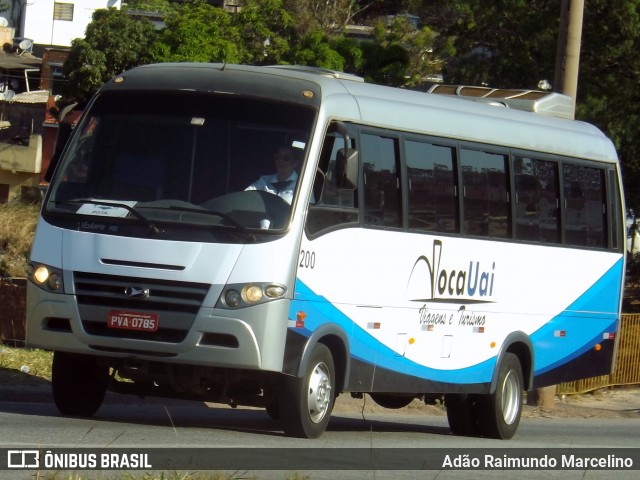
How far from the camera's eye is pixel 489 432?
13555 mm

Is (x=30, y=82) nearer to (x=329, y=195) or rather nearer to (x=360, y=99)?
(x=360, y=99)

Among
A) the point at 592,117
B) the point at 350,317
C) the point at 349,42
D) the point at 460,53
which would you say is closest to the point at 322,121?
the point at 350,317

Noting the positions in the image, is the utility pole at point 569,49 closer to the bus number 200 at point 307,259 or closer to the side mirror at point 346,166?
the side mirror at point 346,166

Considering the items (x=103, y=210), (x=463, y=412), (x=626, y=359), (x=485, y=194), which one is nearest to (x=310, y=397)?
(x=103, y=210)

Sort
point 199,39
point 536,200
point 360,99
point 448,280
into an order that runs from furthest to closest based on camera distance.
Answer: point 199,39
point 536,200
point 448,280
point 360,99

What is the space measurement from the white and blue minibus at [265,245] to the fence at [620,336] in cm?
1125

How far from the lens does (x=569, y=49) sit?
19250 mm

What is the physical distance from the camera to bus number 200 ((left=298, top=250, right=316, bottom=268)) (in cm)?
1009

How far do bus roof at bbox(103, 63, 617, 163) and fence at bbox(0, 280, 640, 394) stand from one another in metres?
10.2

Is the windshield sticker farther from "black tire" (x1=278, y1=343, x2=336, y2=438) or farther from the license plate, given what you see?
"black tire" (x1=278, y1=343, x2=336, y2=438)

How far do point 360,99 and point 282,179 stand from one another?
142 cm

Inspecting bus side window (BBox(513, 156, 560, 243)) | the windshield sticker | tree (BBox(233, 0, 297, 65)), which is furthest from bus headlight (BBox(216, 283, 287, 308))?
tree (BBox(233, 0, 297, 65))

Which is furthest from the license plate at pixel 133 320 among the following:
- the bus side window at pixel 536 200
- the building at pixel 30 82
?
the building at pixel 30 82

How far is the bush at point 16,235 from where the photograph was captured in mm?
32406
